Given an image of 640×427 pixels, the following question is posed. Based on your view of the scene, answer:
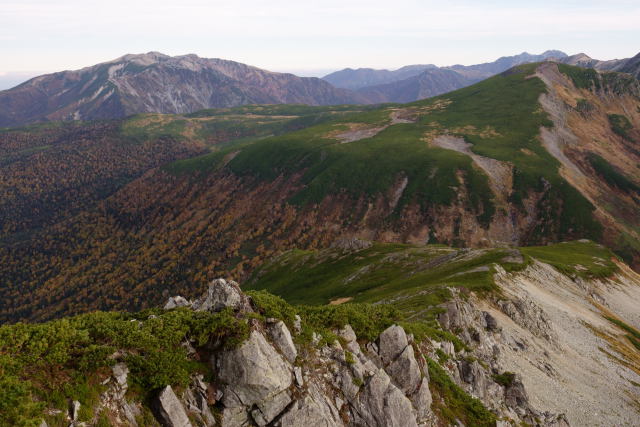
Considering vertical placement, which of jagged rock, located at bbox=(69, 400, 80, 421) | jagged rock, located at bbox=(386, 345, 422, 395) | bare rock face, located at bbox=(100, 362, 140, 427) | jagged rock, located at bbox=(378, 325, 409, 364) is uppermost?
jagged rock, located at bbox=(69, 400, 80, 421)

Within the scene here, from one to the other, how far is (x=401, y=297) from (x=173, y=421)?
150 ft

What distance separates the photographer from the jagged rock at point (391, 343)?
26750 millimetres

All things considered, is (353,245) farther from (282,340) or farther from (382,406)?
(282,340)

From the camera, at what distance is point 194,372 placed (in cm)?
1898

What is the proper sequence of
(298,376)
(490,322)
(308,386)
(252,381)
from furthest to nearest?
(490,322), (308,386), (298,376), (252,381)

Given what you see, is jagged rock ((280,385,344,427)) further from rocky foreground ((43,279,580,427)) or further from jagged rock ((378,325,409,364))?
jagged rock ((378,325,409,364))

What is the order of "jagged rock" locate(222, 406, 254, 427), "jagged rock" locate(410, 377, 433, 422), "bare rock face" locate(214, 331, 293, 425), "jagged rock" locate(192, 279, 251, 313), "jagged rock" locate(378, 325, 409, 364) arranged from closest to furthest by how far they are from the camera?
"jagged rock" locate(222, 406, 254, 427)
"bare rock face" locate(214, 331, 293, 425)
"jagged rock" locate(192, 279, 251, 313)
"jagged rock" locate(410, 377, 433, 422)
"jagged rock" locate(378, 325, 409, 364)

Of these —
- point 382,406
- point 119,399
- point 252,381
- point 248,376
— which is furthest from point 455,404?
point 119,399

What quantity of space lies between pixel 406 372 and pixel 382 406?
3.81 m

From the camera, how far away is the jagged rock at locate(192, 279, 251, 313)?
886 inches

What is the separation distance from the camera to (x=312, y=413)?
19.9m

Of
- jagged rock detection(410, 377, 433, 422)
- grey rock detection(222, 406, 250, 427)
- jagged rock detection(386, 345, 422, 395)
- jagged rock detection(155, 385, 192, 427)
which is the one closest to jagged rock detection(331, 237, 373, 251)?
jagged rock detection(386, 345, 422, 395)

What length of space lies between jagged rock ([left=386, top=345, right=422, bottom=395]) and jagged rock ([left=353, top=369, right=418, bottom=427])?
5.26ft

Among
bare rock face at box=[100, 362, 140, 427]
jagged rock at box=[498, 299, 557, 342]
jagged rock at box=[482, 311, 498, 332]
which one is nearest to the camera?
bare rock face at box=[100, 362, 140, 427]
